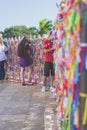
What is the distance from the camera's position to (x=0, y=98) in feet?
40.5

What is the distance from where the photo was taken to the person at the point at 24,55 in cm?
1484

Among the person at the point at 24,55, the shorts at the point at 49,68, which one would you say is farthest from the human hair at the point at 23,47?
the shorts at the point at 49,68

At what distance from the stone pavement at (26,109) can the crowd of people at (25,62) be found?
75cm

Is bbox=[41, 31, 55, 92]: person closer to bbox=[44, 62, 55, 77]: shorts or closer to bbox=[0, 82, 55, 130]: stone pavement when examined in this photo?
bbox=[44, 62, 55, 77]: shorts

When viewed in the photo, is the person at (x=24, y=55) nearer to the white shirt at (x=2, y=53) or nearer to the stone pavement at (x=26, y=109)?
the stone pavement at (x=26, y=109)

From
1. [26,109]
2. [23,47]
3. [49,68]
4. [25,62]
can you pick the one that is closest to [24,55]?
[23,47]

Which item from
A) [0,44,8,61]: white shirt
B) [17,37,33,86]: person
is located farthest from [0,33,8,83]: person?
[17,37,33,86]: person

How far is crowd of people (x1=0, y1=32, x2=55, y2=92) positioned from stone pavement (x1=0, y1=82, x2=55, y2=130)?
75 cm

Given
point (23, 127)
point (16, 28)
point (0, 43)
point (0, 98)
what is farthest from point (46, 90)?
point (16, 28)

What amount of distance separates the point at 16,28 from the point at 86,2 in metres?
85.9

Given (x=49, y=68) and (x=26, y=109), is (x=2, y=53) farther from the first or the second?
(x=26, y=109)

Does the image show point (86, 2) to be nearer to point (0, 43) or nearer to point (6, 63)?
point (0, 43)

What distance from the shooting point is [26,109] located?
10.3m

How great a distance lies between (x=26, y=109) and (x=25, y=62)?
5.15 metres
